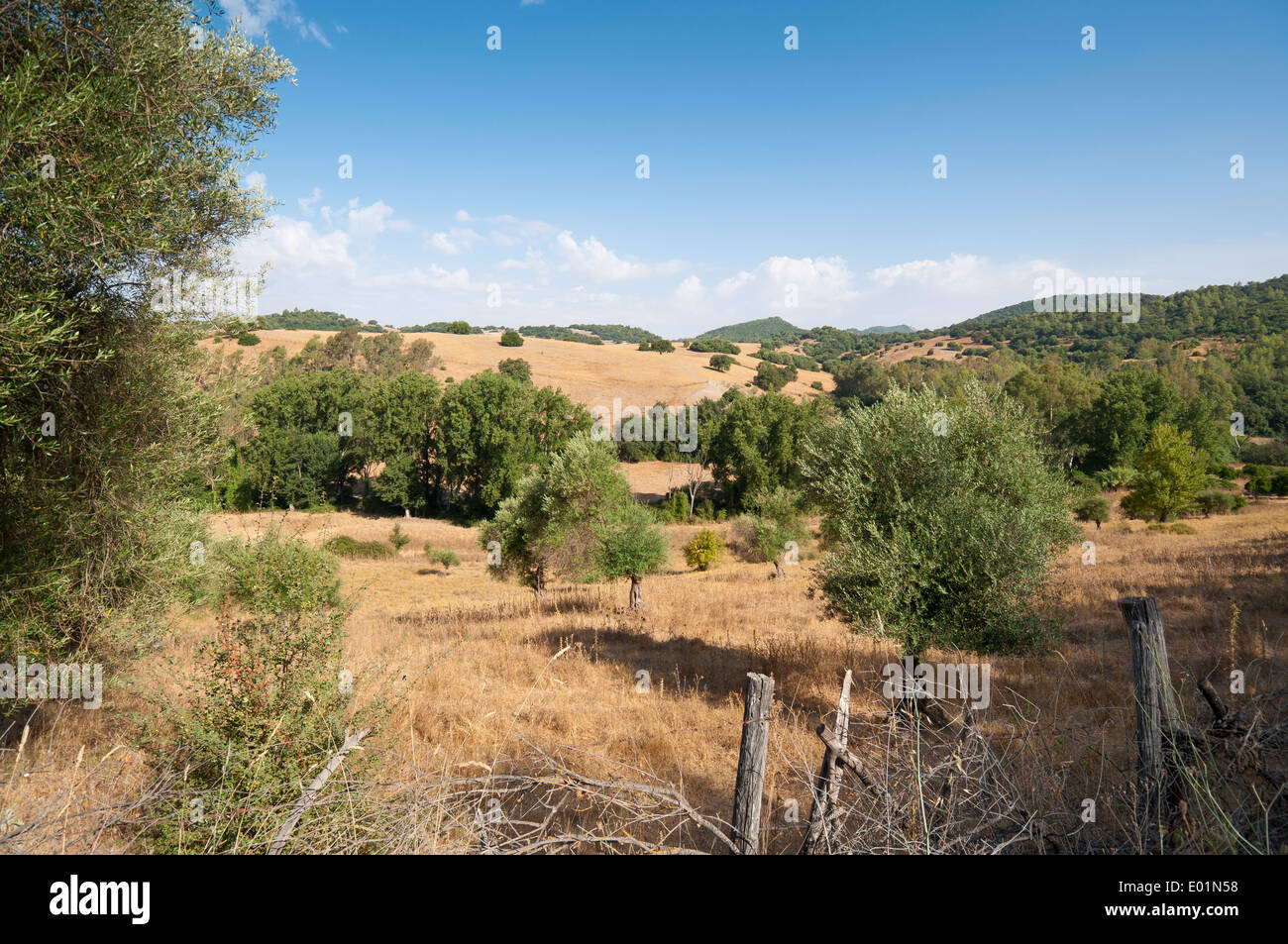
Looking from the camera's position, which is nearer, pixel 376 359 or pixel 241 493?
pixel 241 493

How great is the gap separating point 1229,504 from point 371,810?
66.5 metres

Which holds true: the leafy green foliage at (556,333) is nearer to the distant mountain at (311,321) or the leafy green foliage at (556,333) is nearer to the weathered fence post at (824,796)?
the distant mountain at (311,321)

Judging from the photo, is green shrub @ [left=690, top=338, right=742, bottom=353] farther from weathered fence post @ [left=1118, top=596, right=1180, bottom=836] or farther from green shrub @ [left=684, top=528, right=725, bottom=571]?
weathered fence post @ [left=1118, top=596, right=1180, bottom=836]

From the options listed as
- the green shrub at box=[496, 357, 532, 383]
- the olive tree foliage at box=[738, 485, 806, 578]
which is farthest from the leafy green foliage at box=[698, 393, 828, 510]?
the green shrub at box=[496, 357, 532, 383]

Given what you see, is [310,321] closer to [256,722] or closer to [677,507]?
[677,507]

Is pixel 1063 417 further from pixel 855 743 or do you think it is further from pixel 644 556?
pixel 855 743

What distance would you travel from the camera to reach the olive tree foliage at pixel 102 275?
616 cm

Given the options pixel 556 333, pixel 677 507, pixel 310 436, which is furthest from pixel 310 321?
pixel 677 507

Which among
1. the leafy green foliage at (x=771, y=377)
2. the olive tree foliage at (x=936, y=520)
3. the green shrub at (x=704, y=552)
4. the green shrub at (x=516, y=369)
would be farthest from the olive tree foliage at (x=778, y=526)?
the leafy green foliage at (x=771, y=377)

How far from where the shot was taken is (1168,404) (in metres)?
68.3

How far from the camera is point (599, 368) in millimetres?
108250

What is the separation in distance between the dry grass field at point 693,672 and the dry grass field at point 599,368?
226 ft

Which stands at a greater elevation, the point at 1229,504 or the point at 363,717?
the point at 363,717

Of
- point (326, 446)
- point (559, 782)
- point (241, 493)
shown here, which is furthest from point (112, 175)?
point (326, 446)
